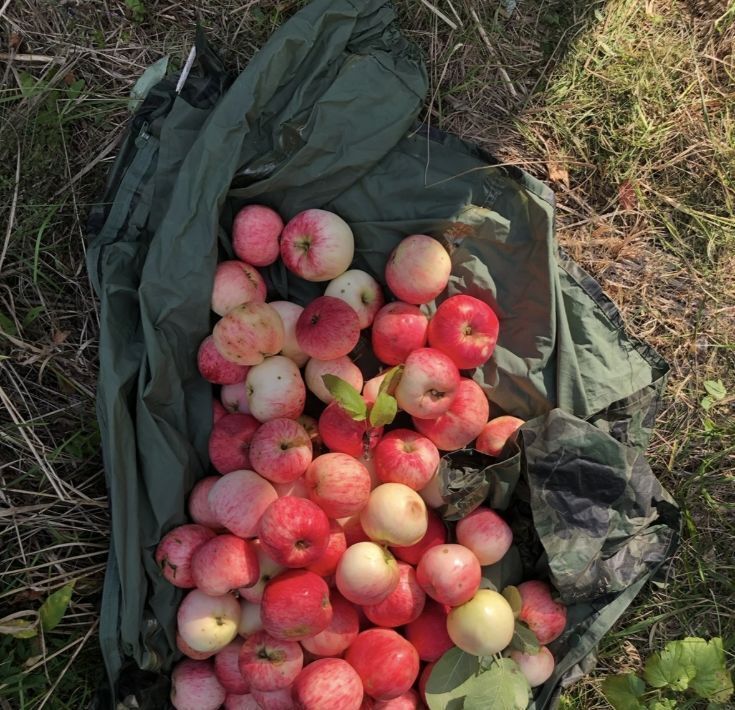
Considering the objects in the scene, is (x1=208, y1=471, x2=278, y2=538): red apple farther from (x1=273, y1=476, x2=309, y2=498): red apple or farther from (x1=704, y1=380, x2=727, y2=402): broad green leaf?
(x1=704, y1=380, x2=727, y2=402): broad green leaf

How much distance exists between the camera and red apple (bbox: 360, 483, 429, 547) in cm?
232

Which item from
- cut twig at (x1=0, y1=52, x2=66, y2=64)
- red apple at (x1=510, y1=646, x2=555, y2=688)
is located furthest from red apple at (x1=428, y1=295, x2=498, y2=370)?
cut twig at (x1=0, y1=52, x2=66, y2=64)

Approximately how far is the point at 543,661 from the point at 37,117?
303 centimetres

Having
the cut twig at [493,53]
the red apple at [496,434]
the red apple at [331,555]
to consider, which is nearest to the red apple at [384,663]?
the red apple at [331,555]

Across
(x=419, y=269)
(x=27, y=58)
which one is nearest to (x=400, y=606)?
(x=419, y=269)

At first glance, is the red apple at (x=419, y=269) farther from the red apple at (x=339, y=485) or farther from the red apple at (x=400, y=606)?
the red apple at (x=400, y=606)

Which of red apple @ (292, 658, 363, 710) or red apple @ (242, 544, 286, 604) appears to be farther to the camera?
red apple @ (242, 544, 286, 604)

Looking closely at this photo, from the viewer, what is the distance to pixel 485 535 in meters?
2.48

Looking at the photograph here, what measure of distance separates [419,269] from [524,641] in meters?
1.42

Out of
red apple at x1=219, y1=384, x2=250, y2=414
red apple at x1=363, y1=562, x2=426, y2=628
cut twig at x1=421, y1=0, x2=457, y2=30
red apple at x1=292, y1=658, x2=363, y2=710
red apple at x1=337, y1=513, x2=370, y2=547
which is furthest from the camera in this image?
cut twig at x1=421, y1=0, x2=457, y2=30

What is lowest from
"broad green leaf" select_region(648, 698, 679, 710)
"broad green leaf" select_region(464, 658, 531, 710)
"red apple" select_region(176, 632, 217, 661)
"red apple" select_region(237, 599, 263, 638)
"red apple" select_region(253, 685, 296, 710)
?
"red apple" select_region(176, 632, 217, 661)

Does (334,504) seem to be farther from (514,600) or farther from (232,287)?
(232,287)

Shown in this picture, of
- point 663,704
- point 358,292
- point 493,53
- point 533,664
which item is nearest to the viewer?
point 533,664

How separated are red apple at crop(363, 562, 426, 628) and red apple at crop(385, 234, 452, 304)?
106 centimetres
